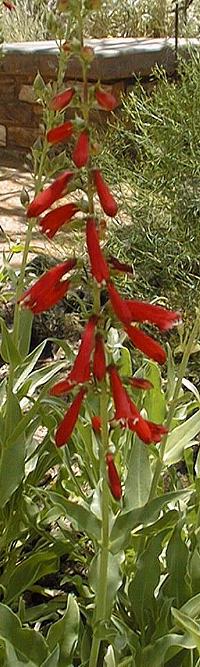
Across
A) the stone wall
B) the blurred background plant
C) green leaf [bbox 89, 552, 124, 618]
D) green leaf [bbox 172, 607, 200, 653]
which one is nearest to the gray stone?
the stone wall

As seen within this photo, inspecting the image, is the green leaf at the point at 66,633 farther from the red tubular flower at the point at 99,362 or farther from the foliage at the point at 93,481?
the red tubular flower at the point at 99,362

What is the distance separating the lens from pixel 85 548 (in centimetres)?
248

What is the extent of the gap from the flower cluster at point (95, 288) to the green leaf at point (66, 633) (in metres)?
0.41

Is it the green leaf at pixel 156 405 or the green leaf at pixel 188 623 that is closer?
the green leaf at pixel 188 623

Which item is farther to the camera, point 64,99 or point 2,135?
point 2,135

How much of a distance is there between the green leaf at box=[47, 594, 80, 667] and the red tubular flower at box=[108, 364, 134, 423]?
0.54 meters

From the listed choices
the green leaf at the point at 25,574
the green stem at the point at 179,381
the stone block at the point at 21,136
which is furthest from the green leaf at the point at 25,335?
the stone block at the point at 21,136

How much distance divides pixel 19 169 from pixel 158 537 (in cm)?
564

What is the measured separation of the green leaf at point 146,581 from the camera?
1.96 metres

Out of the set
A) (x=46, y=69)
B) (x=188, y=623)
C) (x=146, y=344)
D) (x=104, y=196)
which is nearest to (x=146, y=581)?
(x=188, y=623)

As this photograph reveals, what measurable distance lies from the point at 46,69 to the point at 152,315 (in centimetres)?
618

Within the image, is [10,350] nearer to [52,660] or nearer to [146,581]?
[146,581]

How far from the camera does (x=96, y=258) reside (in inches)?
55.6

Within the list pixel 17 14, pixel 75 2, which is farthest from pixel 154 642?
pixel 17 14
